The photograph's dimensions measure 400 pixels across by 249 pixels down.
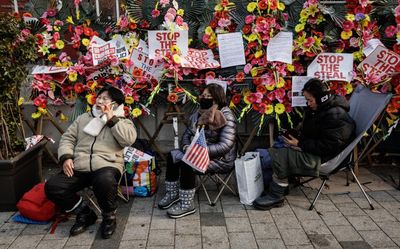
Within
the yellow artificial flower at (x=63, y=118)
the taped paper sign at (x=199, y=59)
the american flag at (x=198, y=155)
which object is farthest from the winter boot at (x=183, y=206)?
the yellow artificial flower at (x=63, y=118)

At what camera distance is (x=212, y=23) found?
506 cm

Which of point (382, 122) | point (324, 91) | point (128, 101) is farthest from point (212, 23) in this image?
point (382, 122)

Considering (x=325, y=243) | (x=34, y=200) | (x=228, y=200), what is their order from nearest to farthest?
1. (x=325, y=243)
2. (x=34, y=200)
3. (x=228, y=200)

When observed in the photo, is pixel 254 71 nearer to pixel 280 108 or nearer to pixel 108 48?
pixel 280 108

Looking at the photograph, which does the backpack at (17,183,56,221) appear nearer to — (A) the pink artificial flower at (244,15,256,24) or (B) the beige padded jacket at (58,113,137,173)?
(B) the beige padded jacket at (58,113,137,173)

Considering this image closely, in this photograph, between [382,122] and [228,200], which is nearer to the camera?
[228,200]

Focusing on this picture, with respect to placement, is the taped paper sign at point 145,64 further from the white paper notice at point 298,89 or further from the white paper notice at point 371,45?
the white paper notice at point 371,45

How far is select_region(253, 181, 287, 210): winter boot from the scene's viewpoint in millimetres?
4160

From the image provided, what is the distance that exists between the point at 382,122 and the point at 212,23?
244 cm

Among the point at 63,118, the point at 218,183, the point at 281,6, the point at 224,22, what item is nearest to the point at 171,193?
the point at 218,183

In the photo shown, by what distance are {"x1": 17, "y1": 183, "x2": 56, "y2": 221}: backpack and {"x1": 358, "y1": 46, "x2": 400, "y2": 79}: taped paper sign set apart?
3.84 metres

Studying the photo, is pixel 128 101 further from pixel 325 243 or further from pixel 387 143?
pixel 387 143

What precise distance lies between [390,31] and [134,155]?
3354 millimetres

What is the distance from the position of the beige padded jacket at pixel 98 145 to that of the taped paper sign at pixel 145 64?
1.26 metres
